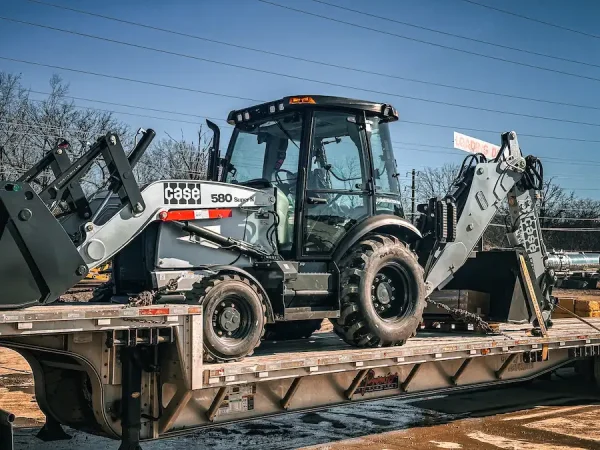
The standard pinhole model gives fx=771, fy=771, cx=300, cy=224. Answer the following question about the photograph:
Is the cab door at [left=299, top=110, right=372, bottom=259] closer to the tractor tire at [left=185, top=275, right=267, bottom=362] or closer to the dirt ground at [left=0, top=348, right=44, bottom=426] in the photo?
the tractor tire at [left=185, top=275, right=267, bottom=362]

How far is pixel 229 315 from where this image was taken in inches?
279

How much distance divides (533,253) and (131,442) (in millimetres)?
6674

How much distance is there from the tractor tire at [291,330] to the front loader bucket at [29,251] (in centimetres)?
399

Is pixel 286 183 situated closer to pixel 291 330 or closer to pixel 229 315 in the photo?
pixel 229 315

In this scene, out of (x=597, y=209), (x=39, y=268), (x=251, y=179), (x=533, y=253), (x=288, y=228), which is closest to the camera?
(x=39, y=268)

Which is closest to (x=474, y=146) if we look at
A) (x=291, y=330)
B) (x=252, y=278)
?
(x=291, y=330)

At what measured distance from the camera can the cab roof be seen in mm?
8328

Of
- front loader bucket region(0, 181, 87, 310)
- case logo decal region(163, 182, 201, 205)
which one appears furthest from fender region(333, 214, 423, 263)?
front loader bucket region(0, 181, 87, 310)

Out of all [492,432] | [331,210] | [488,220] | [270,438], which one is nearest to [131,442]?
[270,438]

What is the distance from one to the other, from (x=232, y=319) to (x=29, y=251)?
2.04 metres

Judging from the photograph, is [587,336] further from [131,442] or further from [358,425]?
[131,442]

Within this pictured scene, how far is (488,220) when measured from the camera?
10289 millimetres

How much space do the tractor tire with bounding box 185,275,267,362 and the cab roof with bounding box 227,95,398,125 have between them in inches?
86.9

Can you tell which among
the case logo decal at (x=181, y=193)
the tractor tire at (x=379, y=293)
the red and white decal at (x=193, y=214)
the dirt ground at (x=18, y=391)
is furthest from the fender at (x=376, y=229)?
the dirt ground at (x=18, y=391)
